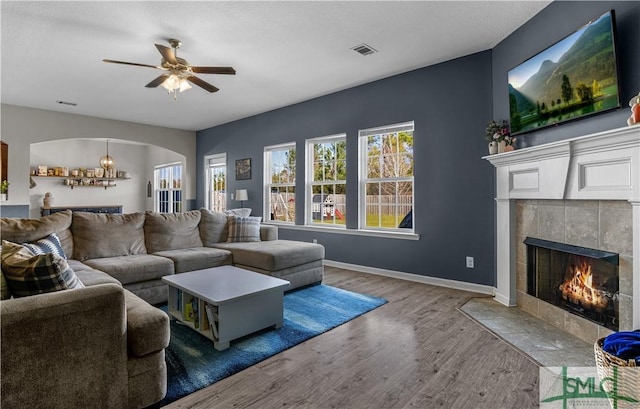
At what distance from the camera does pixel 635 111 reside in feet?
6.34

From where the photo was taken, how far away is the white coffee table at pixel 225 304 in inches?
87.6

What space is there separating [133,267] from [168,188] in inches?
243

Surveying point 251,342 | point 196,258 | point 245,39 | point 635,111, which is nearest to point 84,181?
point 196,258

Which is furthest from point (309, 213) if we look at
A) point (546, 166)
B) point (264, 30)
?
point (546, 166)

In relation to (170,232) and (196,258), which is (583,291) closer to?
(196,258)

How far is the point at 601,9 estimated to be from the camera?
2285 mm

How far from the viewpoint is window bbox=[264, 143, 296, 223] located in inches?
227

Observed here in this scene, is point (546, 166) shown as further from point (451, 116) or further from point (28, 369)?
point (28, 369)

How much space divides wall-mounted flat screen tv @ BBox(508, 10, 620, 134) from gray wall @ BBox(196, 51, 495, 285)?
1.96 feet

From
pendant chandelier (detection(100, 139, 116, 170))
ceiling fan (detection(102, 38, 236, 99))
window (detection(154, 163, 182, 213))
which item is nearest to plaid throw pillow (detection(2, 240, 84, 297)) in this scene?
ceiling fan (detection(102, 38, 236, 99))

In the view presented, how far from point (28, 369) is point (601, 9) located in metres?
3.93

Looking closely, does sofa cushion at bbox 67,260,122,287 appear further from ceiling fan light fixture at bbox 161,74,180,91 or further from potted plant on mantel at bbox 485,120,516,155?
potted plant on mantel at bbox 485,120,516,155

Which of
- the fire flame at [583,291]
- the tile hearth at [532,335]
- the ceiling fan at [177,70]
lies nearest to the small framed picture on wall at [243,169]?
the ceiling fan at [177,70]

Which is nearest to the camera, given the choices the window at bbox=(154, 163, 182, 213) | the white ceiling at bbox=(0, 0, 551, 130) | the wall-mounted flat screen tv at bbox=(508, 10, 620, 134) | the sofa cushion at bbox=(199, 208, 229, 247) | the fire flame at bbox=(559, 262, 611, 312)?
the wall-mounted flat screen tv at bbox=(508, 10, 620, 134)
